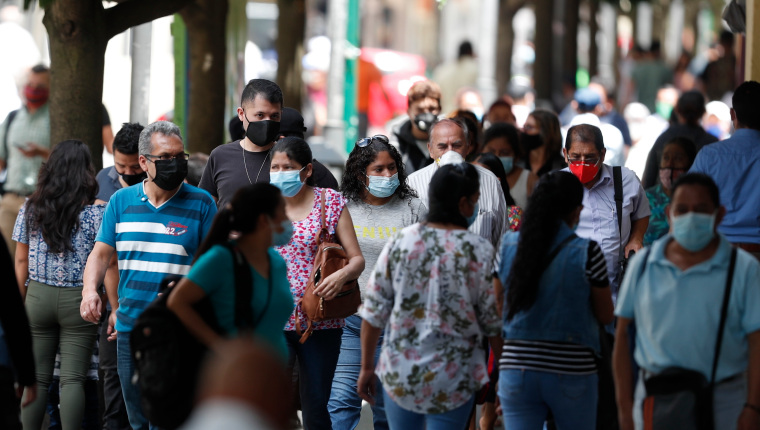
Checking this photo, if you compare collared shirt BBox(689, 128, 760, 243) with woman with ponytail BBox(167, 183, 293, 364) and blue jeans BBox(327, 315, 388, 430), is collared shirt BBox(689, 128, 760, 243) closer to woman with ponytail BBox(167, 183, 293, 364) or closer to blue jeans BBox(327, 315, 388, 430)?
blue jeans BBox(327, 315, 388, 430)

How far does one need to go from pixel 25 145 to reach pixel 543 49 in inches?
453

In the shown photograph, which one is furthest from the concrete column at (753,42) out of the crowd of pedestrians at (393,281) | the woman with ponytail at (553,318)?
the woman with ponytail at (553,318)

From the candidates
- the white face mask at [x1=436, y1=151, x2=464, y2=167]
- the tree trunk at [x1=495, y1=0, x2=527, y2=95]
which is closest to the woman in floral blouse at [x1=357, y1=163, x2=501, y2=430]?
the white face mask at [x1=436, y1=151, x2=464, y2=167]

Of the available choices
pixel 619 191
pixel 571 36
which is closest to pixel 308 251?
pixel 619 191

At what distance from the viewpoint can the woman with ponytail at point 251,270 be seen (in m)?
4.94

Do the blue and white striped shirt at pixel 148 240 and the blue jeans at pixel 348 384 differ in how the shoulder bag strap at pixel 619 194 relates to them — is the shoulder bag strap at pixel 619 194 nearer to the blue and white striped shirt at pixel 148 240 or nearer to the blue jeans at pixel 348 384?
the blue jeans at pixel 348 384

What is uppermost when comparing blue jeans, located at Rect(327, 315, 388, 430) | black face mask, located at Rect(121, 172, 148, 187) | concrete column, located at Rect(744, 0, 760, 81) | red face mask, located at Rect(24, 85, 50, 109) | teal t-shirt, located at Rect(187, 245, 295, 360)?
concrete column, located at Rect(744, 0, 760, 81)

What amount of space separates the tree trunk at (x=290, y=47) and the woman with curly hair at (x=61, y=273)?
22.7 feet

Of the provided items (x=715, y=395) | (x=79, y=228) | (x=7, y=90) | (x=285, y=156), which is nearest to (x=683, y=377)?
(x=715, y=395)

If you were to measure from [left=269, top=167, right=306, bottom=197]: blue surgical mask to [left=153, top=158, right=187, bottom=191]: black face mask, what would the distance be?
0.51 meters

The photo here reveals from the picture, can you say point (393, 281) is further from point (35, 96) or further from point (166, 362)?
point (35, 96)

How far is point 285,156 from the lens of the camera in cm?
676

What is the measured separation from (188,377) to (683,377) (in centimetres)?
195

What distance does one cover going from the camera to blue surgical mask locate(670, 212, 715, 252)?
16.6 feet
